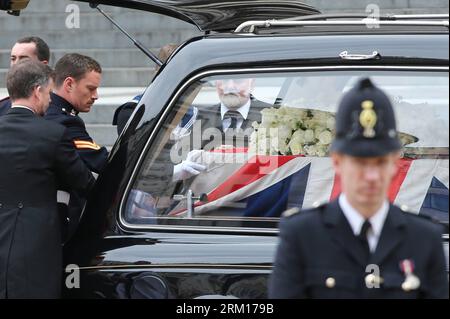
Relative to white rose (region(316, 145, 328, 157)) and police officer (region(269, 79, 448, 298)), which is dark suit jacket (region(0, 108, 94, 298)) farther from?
police officer (region(269, 79, 448, 298))

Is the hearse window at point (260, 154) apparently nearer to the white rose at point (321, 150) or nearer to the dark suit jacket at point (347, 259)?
the white rose at point (321, 150)

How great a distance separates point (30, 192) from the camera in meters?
4.13

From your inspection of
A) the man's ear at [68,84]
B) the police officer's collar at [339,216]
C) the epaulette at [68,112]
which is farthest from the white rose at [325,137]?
the man's ear at [68,84]

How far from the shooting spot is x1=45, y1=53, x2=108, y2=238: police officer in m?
4.39

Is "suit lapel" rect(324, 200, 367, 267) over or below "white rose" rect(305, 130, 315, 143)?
below

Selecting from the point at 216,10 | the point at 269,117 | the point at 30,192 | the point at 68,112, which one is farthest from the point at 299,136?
the point at 68,112

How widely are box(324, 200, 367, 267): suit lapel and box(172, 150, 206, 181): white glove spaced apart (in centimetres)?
123

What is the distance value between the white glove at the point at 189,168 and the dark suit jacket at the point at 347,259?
119 centimetres

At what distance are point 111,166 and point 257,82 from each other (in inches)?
24.9

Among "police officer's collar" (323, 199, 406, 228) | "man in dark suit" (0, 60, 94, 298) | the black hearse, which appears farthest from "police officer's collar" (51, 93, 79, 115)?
"police officer's collar" (323, 199, 406, 228)

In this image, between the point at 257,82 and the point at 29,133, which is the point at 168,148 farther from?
the point at 29,133

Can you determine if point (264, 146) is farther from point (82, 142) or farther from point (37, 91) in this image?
point (37, 91)

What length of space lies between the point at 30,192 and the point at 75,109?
3.01 ft
